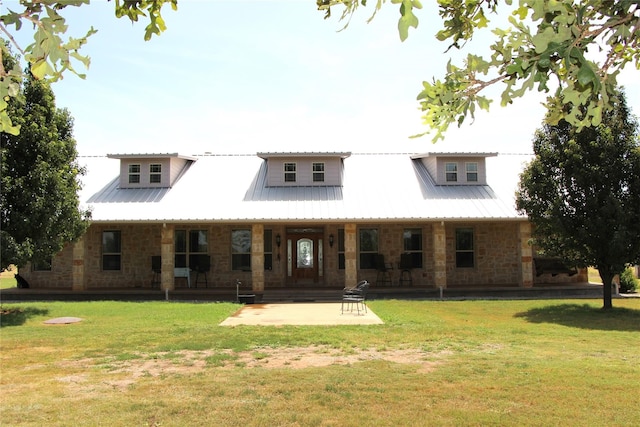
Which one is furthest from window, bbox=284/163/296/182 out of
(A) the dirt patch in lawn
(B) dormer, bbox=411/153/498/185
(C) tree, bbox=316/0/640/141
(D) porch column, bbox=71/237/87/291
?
(C) tree, bbox=316/0/640/141

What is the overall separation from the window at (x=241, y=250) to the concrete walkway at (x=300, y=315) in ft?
12.6

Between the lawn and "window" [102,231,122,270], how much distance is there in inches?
278

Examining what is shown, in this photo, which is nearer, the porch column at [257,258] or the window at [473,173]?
the porch column at [257,258]

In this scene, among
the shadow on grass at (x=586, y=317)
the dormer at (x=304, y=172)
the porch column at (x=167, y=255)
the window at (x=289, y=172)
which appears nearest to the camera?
the shadow on grass at (x=586, y=317)

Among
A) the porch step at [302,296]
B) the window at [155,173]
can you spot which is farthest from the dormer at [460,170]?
the window at [155,173]

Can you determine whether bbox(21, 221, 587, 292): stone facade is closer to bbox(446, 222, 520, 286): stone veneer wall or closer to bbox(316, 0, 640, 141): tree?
bbox(446, 222, 520, 286): stone veneer wall

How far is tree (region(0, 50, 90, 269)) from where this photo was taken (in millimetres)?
12719

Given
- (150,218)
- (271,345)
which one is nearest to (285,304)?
(150,218)

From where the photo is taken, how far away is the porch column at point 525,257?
18094mm

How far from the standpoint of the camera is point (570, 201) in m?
14.0

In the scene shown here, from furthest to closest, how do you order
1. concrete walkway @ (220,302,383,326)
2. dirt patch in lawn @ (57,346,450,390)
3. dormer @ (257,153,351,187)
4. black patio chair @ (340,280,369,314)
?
dormer @ (257,153,351,187)
black patio chair @ (340,280,369,314)
concrete walkway @ (220,302,383,326)
dirt patch in lawn @ (57,346,450,390)

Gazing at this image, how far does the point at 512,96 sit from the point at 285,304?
14.0 metres

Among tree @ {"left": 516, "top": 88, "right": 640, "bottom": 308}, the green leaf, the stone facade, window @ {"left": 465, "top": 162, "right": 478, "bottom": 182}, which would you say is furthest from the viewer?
window @ {"left": 465, "top": 162, "right": 478, "bottom": 182}

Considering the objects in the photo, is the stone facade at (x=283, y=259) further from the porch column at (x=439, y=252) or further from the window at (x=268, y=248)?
the porch column at (x=439, y=252)
